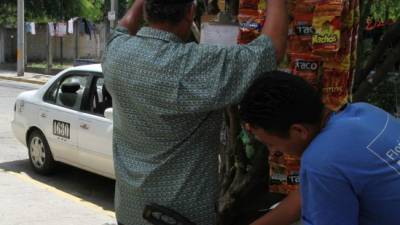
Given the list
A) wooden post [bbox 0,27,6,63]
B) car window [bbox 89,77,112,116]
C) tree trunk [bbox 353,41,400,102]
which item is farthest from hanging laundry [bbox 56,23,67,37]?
tree trunk [bbox 353,41,400,102]

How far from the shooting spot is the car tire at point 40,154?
7.71 metres

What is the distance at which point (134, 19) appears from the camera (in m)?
2.44

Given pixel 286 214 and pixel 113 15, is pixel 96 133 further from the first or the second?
pixel 113 15

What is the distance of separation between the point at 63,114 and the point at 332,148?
621 cm

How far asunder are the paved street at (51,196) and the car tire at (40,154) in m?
0.10

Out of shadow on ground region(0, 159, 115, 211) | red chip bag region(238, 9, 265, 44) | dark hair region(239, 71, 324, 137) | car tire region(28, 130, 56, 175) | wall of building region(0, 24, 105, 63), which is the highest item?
red chip bag region(238, 9, 265, 44)

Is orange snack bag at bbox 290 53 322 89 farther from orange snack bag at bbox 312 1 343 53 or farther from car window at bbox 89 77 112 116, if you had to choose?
car window at bbox 89 77 112 116

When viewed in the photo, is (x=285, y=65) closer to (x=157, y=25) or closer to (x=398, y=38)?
(x=157, y=25)

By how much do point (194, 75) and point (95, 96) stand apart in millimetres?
5425

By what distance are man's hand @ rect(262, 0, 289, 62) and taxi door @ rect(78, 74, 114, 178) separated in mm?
4714

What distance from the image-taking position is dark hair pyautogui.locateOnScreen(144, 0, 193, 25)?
2014 millimetres

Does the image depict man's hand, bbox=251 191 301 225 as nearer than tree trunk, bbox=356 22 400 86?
Yes


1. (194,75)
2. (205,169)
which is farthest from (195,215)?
(194,75)

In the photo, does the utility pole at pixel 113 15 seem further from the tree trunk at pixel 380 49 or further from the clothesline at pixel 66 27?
the tree trunk at pixel 380 49
